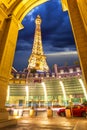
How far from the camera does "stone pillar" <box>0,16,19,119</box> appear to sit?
8021mm

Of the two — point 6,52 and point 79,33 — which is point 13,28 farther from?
point 79,33

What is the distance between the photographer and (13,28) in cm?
954

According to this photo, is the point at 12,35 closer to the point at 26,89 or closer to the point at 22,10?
the point at 22,10

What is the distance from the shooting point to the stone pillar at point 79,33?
682 centimetres

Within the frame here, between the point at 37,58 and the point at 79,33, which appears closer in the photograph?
the point at 79,33

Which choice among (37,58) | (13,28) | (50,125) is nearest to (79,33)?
(13,28)

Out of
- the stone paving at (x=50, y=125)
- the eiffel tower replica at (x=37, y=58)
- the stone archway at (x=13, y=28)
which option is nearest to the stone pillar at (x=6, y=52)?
the stone archway at (x=13, y=28)

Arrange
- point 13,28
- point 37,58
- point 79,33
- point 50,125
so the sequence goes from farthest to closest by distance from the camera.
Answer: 1. point 37,58
2. point 13,28
3. point 50,125
4. point 79,33

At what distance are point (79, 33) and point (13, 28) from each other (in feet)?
13.3

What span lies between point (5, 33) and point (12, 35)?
55 cm

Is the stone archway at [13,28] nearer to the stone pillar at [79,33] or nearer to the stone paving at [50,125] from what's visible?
the stone pillar at [79,33]

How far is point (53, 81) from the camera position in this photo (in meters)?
53.5

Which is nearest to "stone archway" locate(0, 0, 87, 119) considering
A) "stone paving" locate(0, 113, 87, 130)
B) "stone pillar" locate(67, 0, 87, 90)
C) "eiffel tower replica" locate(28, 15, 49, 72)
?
"stone pillar" locate(67, 0, 87, 90)

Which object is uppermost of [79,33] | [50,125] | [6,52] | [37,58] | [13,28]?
[37,58]
